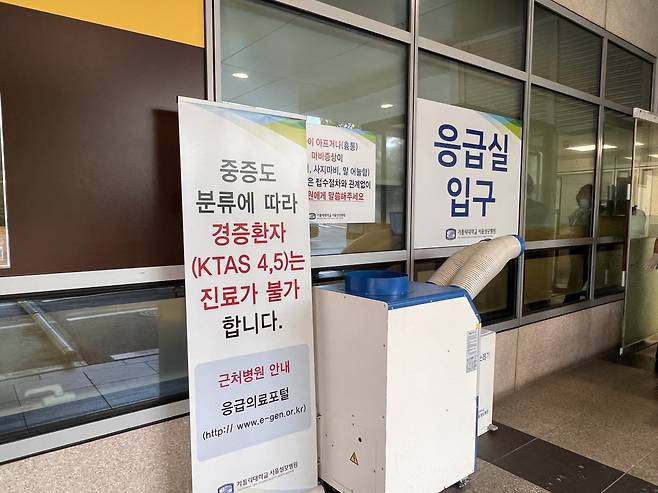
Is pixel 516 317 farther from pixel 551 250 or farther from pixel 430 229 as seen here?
pixel 430 229

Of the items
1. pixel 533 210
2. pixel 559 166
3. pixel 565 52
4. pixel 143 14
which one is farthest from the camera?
pixel 559 166

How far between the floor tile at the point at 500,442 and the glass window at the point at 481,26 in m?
2.47

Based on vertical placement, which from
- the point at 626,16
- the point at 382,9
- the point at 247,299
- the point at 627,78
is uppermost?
the point at 626,16

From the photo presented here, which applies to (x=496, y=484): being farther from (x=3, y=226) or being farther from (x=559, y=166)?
(x=559, y=166)

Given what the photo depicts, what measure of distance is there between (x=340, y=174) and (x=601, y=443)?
2214 millimetres

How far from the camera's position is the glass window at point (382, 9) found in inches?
97.1

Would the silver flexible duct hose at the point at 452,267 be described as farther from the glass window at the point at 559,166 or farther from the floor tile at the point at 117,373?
the floor tile at the point at 117,373

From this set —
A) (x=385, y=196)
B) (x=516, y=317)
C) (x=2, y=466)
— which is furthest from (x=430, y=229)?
(x=2, y=466)

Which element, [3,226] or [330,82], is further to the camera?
[330,82]

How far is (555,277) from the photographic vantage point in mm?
4035

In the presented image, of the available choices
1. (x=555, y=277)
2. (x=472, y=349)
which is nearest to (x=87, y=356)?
(x=472, y=349)

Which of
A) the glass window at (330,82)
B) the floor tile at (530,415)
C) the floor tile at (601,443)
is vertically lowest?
the floor tile at (530,415)

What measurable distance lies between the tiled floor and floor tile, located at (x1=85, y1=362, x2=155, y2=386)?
63.8 inches

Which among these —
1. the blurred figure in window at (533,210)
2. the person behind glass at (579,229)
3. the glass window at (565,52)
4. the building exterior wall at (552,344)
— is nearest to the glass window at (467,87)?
the glass window at (565,52)
